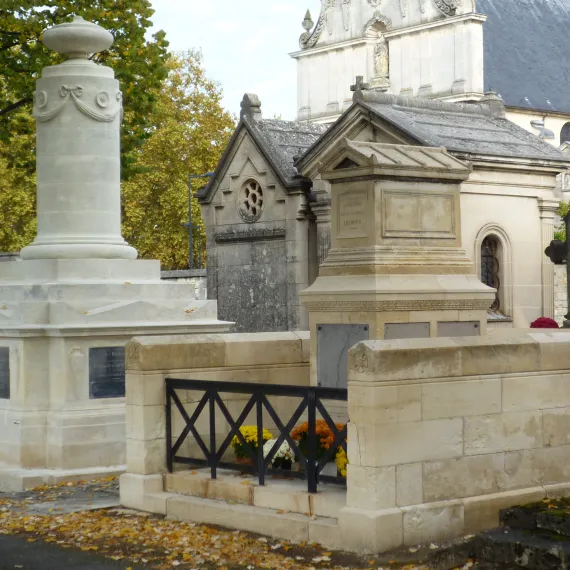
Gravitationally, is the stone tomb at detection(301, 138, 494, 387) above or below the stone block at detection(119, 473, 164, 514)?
above

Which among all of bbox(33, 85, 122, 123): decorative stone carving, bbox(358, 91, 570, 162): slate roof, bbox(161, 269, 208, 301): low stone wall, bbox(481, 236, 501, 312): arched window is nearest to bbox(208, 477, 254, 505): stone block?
bbox(33, 85, 122, 123): decorative stone carving

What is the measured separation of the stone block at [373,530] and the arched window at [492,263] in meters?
11.5

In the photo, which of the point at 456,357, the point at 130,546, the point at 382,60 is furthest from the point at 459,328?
the point at 382,60

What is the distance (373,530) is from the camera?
28.9ft

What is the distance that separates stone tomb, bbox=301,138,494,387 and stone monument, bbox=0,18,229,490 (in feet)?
9.73

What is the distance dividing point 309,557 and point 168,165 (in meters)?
48.5

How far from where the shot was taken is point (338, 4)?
83.1m

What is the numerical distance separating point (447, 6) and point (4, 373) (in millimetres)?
63828

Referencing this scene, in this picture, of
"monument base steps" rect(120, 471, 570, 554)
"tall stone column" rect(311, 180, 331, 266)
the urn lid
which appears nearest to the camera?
"monument base steps" rect(120, 471, 570, 554)

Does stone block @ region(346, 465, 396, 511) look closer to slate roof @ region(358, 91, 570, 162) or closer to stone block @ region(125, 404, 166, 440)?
stone block @ region(125, 404, 166, 440)

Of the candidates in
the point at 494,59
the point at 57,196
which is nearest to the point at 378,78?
the point at 494,59

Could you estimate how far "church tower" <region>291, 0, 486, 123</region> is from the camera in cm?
7219

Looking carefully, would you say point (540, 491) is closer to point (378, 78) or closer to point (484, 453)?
point (484, 453)

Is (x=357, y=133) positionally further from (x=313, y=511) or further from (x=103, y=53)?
(x=313, y=511)
